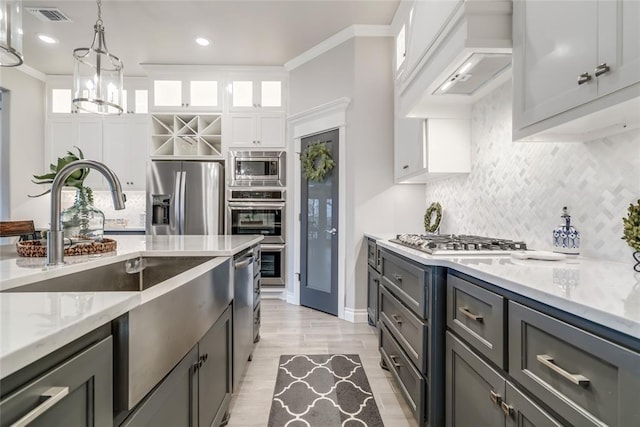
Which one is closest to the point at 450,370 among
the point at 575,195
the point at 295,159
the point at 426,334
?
the point at 426,334

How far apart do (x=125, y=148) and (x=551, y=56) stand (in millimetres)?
5122

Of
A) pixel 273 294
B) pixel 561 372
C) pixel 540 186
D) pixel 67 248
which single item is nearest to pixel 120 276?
pixel 67 248

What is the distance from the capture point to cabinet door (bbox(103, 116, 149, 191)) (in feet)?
14.9

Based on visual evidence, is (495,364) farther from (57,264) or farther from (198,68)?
(198,68)

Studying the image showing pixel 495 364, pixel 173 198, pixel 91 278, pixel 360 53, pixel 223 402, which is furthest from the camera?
pixel 173 198

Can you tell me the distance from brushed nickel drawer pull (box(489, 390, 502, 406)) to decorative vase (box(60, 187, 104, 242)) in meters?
1.79

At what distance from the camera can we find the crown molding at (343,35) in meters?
3.36

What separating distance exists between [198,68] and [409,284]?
4218 mm

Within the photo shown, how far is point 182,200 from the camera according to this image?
4.07 m

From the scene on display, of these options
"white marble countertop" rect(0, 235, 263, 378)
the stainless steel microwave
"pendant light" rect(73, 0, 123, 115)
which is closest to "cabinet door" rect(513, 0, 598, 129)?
"white marble countertop" rect(0, 235, 263, 378)

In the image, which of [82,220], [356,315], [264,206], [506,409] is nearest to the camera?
[506,409]

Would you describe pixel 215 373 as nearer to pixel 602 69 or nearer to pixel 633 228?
pixel 633 228

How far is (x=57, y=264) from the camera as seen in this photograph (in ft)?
3.58

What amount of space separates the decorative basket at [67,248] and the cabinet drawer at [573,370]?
1701 mm
